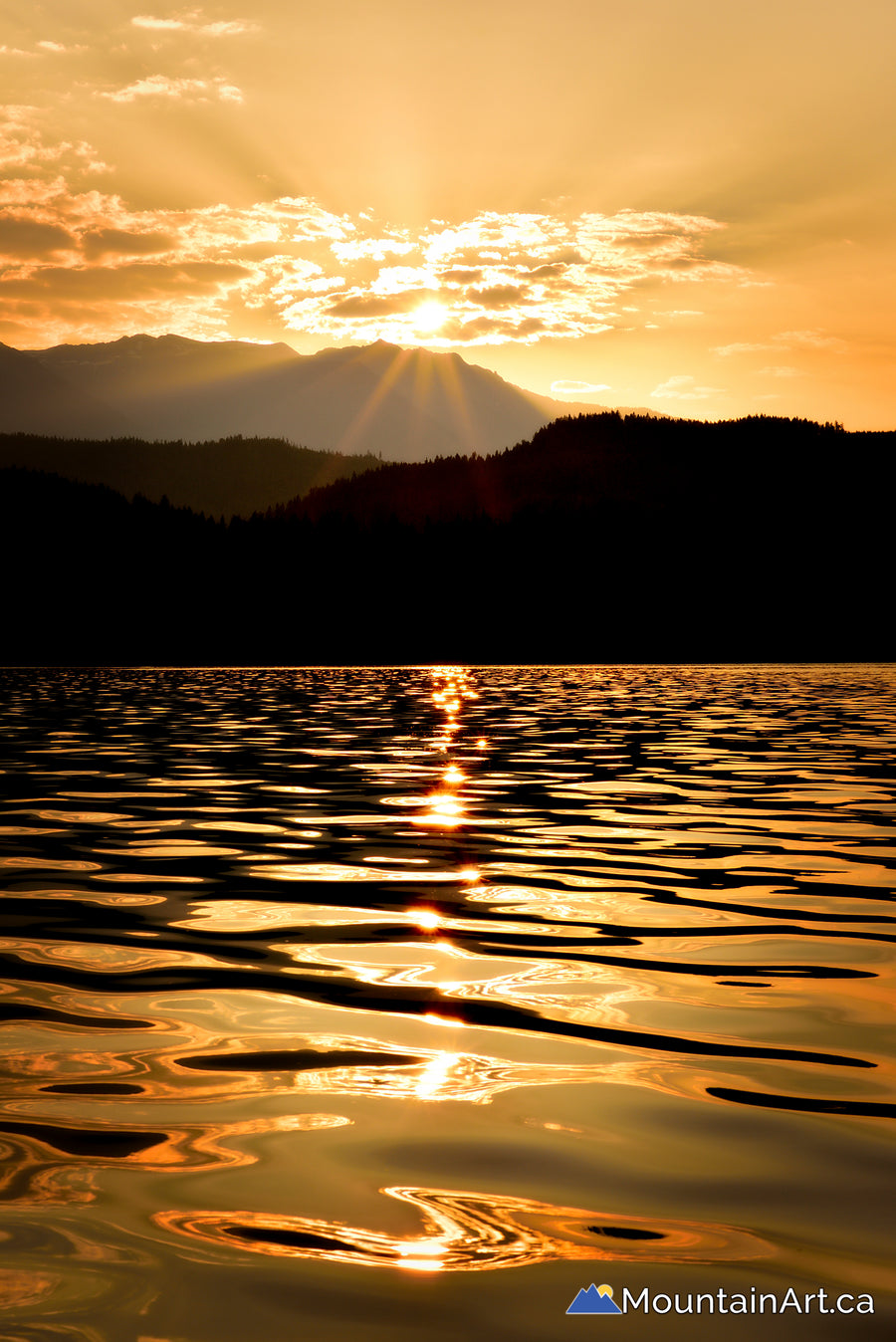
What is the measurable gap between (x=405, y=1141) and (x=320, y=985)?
9.07 ft

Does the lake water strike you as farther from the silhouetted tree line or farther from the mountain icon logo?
the silhouetted tree line

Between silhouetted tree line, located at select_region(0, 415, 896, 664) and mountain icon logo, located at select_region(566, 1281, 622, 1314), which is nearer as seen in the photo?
mountain icon logo, located at select_region(566, 1281, 622, 1314)

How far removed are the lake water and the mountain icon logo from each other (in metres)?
0.06

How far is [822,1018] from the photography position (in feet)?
25.6

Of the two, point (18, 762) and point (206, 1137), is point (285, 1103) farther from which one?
point (18, 762)

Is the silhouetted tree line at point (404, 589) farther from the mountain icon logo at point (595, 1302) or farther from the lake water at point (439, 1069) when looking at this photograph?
the mountain icon logo at point (595, 1302)

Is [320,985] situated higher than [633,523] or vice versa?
[633,523]

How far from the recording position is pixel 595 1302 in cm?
430

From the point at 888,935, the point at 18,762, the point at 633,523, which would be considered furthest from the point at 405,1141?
the point at 633,523

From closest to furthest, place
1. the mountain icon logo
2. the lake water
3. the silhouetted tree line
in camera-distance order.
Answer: the mountain icon logo → the lake water → the silhouetted tree line

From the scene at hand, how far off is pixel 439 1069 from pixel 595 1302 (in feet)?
8.25

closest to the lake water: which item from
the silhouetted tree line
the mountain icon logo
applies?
the mountain icon logo

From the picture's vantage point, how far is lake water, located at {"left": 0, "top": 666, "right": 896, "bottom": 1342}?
4.45 m

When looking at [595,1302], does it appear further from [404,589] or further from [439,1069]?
[404,589]
